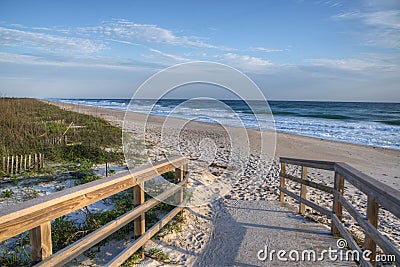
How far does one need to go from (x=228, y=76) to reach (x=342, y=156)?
10261 mm

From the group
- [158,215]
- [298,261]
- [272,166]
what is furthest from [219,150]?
[298,261]

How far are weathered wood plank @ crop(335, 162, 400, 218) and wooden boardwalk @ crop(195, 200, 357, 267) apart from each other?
104 cm

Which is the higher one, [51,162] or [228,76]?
[228,76]

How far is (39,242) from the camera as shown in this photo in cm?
194

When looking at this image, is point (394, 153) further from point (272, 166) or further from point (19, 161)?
point (19, 161)

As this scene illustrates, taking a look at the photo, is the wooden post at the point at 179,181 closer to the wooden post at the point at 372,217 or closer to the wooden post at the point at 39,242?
the wooden post at the point at 372,217

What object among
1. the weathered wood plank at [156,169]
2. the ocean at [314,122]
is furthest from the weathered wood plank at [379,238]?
the ocean at [314,122]

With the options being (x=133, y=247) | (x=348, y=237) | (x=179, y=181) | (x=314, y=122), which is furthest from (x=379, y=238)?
(x=314, y=122)

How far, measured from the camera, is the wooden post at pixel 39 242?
1914 millimetres

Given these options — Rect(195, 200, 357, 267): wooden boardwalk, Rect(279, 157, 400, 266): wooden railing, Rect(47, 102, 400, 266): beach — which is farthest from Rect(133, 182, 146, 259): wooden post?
Rect(279, 157, 400, 266): wooden railing

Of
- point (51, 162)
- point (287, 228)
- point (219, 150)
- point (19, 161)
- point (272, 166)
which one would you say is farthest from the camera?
point (219, 150)

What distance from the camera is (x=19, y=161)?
6.15 meters

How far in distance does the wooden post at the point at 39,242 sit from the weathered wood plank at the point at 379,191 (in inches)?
97.0

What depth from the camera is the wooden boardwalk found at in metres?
3.46
